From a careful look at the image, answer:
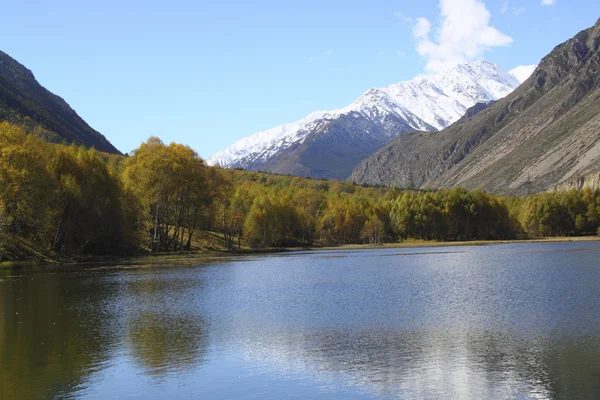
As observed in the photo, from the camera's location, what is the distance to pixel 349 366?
30.4m

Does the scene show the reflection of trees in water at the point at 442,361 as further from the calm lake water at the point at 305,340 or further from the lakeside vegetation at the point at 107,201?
the lakeside vegetation at the point at 107,201

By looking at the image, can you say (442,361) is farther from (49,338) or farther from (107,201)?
(107,201)

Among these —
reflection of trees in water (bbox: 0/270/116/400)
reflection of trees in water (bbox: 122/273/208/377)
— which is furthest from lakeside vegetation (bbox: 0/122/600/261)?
reflection of trees in water (bbox: 122/273/208/377)

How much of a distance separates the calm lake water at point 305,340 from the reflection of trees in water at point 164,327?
111 mm

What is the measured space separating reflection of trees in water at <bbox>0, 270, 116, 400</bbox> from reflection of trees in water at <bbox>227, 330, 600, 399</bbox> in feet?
29.5

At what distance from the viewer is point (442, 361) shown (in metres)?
30.8

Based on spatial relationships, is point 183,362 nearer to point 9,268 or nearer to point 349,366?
point 349,366

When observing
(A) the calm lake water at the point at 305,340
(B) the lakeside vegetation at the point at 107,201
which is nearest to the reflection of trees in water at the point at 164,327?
(A) the calm lake water at the point at 305,340

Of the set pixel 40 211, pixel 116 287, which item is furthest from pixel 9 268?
pixel 116 287

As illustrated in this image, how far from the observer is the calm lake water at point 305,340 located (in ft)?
88.7

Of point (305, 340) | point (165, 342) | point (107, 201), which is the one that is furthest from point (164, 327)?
point (107, 201)

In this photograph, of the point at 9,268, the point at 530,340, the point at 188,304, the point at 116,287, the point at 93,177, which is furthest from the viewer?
the point at 93,177

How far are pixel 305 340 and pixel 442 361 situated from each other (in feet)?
29.7

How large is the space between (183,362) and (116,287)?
37.8 metres
